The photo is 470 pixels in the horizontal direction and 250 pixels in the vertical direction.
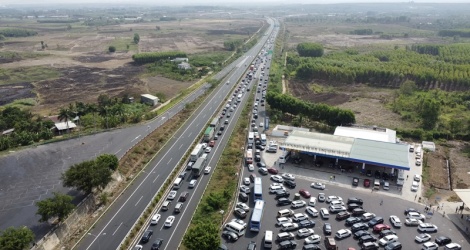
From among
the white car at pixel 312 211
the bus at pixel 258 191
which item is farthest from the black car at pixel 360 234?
the bus at pixel 258 191

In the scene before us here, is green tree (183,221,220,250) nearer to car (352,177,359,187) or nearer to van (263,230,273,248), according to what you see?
van (263,230,273,248)

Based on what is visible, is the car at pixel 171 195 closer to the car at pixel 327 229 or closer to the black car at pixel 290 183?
the black car at pixel 290 183

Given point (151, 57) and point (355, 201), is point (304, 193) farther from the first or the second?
point (151, 57)

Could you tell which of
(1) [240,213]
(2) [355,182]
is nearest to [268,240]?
(1) [240,213]

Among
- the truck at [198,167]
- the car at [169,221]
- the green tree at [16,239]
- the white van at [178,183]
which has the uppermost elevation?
the green tree at [16,239]

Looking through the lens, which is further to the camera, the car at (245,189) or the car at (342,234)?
the car at (245,189)

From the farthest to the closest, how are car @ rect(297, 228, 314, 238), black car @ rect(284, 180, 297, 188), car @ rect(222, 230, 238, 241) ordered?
1. black car @ rect(284, 180, 297, 188)
2. car @ rect(297, 228, 314, 238)
3. car @ rect(222, 230, 238, 241)

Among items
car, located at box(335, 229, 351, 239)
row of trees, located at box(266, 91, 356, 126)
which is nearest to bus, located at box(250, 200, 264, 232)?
car, located at box(335, 229, 351, 239)
